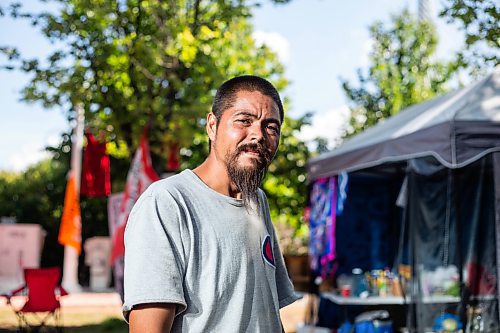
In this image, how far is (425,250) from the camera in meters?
6.21

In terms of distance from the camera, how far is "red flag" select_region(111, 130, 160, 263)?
25.5 feet

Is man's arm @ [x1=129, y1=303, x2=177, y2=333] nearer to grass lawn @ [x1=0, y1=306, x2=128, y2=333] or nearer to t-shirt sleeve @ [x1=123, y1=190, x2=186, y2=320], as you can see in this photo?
t-shirt sleeve @ [x1=123, y1=190, x2=186, y2=320]

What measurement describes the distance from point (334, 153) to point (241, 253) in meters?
6.18

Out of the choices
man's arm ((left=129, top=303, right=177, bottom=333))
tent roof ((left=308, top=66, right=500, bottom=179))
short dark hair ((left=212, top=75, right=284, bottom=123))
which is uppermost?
tent roof ((left=308, top=66, right=500, bottom=179))

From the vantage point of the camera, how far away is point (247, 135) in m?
1.69

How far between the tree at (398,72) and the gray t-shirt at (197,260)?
13223mm

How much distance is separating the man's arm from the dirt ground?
7.37 m

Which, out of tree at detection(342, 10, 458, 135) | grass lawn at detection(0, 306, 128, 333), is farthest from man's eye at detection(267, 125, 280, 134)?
tree at detection(342, 10, 458, 135)

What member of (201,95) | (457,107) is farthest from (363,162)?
(201,95)

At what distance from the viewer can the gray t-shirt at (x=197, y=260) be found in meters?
1.49

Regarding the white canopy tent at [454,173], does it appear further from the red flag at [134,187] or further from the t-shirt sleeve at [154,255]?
the t-shirt sleeve at [154,255]

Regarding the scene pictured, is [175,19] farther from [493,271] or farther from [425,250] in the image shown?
[493,271]

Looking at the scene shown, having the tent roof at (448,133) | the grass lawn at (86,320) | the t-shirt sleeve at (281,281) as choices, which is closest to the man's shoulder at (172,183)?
the t-shirt sleeve at (281,281)

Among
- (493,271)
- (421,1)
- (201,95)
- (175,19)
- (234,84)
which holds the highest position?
(421,1)
